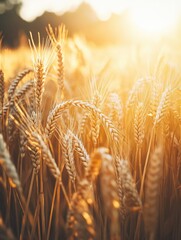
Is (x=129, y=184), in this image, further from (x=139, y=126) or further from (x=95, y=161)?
(x=139, y=126)

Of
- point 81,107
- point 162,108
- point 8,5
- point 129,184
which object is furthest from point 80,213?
point 8,5

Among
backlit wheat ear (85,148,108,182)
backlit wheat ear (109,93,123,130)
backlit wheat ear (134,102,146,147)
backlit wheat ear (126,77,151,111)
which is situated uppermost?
backlit wheat ear (126,77,151,111)

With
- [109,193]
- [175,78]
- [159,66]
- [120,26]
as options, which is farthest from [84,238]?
[120,26]

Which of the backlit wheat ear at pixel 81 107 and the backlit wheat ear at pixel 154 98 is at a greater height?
the backlit wheat ear at pixel 154 98

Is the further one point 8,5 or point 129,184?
point 8,5

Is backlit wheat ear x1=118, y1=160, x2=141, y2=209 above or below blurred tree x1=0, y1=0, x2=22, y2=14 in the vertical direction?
below

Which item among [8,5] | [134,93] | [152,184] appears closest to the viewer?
[152,184]

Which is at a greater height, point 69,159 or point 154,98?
point 154,98

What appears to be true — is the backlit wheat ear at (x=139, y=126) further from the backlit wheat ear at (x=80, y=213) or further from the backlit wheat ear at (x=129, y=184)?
the backlit wheat ear at (x=80, y=213)

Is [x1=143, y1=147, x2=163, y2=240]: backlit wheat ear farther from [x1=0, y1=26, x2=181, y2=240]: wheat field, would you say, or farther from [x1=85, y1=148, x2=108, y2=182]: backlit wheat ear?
[x1=85, y1=148, x2=108, y2=182]: backlit wheat ear

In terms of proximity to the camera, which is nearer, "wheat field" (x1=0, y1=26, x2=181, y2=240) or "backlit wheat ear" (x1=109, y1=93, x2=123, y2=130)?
"wheat field" (x1=0, y1=26, x2=181, y2=240)

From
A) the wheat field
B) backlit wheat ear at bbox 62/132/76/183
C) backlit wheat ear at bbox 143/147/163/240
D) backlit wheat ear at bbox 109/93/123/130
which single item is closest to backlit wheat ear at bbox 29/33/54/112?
the wheat field

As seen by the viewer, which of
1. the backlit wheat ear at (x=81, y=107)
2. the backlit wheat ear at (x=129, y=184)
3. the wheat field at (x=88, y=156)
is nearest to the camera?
the backlit wheat ear at (x=129, y=184)

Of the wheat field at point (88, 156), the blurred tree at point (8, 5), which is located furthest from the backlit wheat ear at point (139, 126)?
the blurred tree at point (8, 5)
